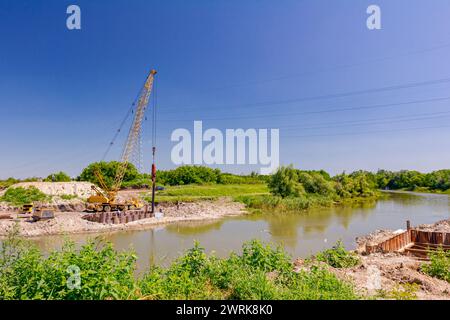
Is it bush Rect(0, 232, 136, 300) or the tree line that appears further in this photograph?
the tree line

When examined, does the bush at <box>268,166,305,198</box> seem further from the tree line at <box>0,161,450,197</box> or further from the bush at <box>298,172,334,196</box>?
the bush at <box>298,172,334,196</box>

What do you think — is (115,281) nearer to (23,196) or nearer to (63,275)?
(63,275)

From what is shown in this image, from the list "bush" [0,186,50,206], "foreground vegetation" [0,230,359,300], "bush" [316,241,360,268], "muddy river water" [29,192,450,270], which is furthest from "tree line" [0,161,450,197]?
"foreground vegetation" [0,230,359,300]

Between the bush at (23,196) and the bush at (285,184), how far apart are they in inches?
1061

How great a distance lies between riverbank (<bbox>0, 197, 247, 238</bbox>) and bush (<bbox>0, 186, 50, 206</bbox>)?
954 cm

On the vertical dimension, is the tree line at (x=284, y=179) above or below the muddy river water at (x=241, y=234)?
above

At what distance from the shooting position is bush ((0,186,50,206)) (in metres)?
29.3

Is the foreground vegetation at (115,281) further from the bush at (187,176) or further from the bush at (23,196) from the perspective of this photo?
the bush at (187,176)

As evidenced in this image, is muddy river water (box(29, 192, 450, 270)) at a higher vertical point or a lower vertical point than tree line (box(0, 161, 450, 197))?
lower

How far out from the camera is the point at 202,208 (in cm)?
3011

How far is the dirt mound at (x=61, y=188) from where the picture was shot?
35156 mm

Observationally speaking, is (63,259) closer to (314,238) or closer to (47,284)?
(47,284)

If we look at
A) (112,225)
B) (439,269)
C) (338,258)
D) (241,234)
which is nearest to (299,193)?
(241,234)

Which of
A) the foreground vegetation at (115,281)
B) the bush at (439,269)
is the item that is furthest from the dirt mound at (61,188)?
the bush at (439,269)
